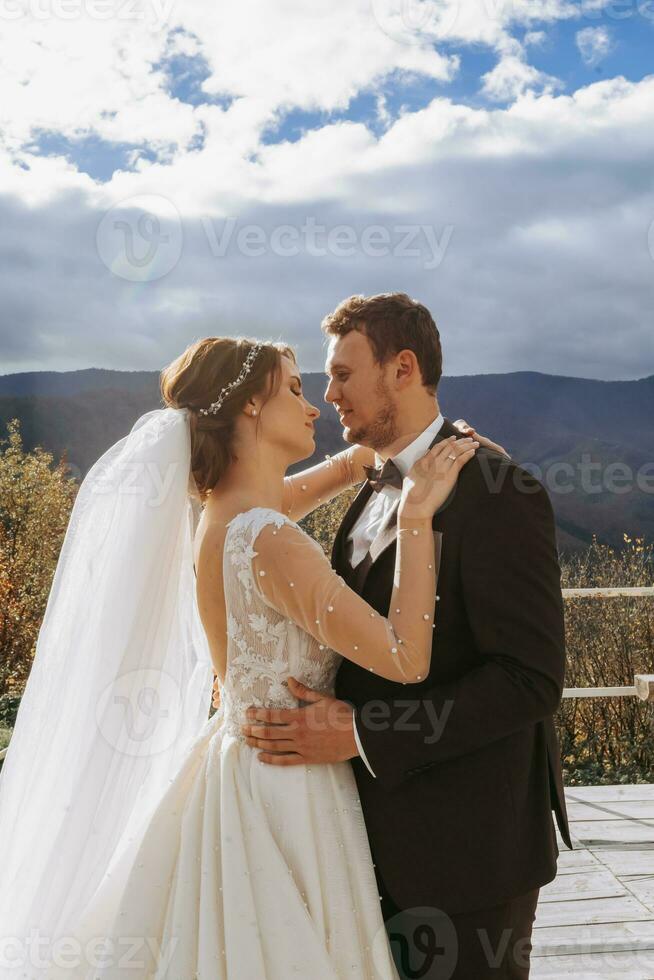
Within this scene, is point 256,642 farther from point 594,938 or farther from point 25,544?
point 25,544

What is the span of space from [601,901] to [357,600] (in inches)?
91.5

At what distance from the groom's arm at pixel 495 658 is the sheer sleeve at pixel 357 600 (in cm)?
9

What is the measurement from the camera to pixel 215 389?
2178mm

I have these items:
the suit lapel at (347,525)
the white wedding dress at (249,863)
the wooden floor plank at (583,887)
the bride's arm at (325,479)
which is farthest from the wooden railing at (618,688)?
the white wedding dress at (249,863)

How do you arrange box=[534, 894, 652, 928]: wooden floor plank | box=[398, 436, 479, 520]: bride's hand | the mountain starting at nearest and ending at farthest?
box=[398, 436, 479, 520]: bride's hand, box=[534, 894, 652, 928]: wooden floor plank, the mountain

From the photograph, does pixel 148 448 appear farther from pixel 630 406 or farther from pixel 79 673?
pixel 630 406

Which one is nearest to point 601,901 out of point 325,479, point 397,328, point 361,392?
point 325,479

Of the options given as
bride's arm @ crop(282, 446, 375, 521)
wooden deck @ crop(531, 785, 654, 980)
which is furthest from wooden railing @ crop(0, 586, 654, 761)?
bride's arm @ crop(282, 446, 375, 521)

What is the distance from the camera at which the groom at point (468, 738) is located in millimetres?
1837

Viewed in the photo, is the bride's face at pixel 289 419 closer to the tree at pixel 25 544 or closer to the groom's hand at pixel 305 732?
the groom's hand at pixel 305 732

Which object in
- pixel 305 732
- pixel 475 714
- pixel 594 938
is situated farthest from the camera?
pixel 594 938

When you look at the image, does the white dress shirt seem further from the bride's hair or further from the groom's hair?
the bride's hair

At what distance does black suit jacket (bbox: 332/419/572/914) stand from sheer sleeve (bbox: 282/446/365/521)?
94 cm

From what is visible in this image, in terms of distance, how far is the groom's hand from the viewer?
1907 millimetres
